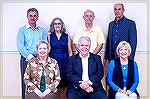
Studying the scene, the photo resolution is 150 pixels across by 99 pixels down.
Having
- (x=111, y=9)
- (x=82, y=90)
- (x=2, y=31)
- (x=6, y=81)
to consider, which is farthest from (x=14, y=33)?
(x=82, y=90)

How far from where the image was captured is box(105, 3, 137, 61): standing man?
14.5ft

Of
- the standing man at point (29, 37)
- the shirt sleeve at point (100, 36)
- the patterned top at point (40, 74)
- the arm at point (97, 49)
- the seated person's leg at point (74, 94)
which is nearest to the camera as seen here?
the seated person's leg at point (74, 94)

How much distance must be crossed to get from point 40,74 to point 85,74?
0.54 metres

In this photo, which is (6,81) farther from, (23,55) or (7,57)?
(23,55)

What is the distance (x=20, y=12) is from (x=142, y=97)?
95.7 inches

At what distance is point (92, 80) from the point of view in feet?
12.0

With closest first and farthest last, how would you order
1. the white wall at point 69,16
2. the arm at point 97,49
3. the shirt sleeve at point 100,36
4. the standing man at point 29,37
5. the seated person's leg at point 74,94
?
the seated person's leg at point 74,94, the standing man at point 29,37, the arm at point 97,49, the shirt sleeve at point 100,36, the white wall at point 69,16

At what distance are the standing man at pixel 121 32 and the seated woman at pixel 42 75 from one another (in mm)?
1135

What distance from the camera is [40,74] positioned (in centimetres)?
367

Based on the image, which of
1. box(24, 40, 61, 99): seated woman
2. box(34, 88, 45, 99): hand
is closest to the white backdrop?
box(24, 40, 61, 99): seated woman

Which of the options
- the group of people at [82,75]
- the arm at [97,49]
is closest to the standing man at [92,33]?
the arm at [97,49]

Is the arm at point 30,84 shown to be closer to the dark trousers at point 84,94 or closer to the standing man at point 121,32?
the dark trousers at point 84,94

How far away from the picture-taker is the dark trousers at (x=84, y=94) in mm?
3529

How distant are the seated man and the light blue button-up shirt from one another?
0.76 m
